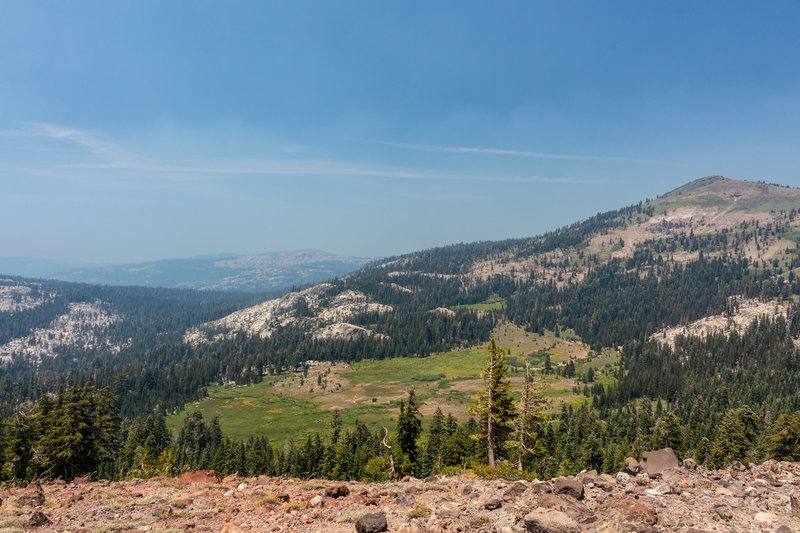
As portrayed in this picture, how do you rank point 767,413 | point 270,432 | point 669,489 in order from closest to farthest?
1. point 669,489
2. point 767,413
3. point 270,432

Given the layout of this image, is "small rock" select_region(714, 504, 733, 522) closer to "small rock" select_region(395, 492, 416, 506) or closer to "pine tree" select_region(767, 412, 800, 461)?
"small rock" select_region(395, 492, 416, 506)

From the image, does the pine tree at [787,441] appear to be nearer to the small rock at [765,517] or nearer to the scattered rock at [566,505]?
the small rock at [765,517]

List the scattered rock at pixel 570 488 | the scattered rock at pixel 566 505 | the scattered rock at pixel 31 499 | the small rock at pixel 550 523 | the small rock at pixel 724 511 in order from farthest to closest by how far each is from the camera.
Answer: the scattered rock at pixel 31 499
the scattered rock at pixel 570 488
the scattered rock at pixel 566 505
the small rock at pixel 724 511
the small rock at pixel 550 523

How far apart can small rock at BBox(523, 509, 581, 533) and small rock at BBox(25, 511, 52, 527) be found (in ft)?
61.3

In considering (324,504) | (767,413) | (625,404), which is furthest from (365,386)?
(324,504)

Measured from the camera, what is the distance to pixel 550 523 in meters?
11.3

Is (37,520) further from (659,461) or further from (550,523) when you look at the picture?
(659,461)

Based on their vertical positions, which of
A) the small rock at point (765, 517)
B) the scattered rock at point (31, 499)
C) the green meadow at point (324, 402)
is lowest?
the green meadow at point (324, 402)

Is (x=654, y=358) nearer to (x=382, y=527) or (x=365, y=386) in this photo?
(x=365, y=386)

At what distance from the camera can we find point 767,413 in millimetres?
95688

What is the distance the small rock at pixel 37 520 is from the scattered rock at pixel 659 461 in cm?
2691

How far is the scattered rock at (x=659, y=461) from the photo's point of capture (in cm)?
1922

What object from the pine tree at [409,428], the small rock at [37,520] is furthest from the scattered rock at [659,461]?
the pine tree at [409,428]

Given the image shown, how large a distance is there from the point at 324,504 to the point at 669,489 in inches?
562
